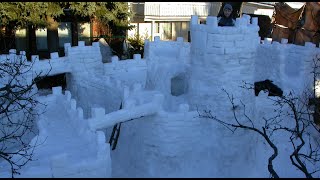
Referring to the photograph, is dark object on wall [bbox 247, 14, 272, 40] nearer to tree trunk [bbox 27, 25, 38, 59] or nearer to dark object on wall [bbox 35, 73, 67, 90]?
dark object on wall [bbox 35, 73, 67, 90]

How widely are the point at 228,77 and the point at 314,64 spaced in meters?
4.18

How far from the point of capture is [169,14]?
1152 inches

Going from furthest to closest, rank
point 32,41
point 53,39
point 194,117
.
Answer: point 53,39, point 32,41, point 194,117

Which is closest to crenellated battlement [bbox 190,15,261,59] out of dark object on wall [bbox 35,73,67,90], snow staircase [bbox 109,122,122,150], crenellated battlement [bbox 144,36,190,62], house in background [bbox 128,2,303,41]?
crenellated battlement [bbox 144,36,190,62]

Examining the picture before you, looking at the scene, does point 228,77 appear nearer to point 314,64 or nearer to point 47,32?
point 314,64

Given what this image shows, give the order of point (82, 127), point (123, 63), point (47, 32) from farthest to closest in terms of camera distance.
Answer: point (47, 32) → point (123, 63) → point (82, 127)

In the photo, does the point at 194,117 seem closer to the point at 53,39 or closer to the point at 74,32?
the point at 74,32

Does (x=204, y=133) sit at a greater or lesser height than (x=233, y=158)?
greater

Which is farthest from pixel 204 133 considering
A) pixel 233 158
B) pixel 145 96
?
pixel 145 96

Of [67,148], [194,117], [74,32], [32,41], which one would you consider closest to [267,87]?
[194,117]

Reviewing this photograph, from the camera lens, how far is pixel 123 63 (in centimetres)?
1647

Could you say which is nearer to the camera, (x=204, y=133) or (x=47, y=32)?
(x=204, y=133)

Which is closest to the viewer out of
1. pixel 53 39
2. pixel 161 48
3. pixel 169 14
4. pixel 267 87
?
pixel 267 87

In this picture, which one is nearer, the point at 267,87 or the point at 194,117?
the point at 194,117
